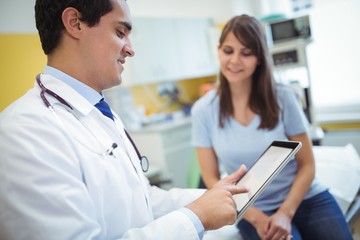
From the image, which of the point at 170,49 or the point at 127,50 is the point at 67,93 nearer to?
the point at 127,50

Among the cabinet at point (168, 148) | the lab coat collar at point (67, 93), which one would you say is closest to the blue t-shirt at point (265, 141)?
the lab coat collar at point (67, 93)

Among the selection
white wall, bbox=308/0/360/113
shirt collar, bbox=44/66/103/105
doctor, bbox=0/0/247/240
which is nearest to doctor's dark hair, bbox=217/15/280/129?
doctor, bbox=0/0/247/240

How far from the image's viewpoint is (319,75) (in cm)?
255

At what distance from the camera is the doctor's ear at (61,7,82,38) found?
0.67 m

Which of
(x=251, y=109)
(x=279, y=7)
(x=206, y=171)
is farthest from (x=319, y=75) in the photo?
(x=206, y=171)

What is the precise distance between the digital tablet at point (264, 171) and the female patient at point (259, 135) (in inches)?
12.0

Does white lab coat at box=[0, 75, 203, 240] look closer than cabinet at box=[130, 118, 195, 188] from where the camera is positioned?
Yes

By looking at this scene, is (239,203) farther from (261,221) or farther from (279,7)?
(279,7)

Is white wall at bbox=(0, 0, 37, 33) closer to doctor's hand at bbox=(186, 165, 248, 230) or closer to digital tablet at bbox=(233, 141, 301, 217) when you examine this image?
doctor's hand at bbox=(186, 165, 248, 230)

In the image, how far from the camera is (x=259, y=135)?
4.05ft

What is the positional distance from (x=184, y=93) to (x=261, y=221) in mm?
2716

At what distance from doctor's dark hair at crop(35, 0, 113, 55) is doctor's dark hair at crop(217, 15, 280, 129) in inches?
27.8

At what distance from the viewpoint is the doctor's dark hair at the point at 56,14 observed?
675mm

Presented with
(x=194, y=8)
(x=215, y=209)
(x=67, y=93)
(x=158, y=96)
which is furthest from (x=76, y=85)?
(x=194, y=8)
